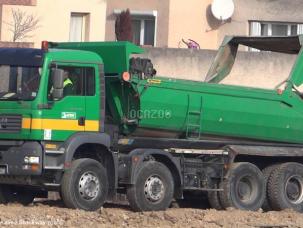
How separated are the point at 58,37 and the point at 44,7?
43.3 inches

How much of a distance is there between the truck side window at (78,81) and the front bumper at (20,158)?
1.09 m

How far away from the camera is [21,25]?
28250 millimetres

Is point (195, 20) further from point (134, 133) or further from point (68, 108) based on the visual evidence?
point (68, 108)

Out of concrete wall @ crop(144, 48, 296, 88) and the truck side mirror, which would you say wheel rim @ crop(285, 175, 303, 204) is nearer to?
the truck side mirror

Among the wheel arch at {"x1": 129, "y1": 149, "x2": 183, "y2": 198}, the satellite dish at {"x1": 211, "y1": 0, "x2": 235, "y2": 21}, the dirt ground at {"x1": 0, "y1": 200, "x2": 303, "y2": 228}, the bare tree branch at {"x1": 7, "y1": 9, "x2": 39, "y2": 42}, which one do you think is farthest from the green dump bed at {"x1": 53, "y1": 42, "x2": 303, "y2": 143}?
the satellite dish at {"x1": 211, "y1": 0, "x2": 235, "y2": 21}

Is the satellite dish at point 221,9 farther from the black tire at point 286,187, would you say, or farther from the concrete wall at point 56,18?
the black tire at point 286,187

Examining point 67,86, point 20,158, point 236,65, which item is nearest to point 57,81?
point 67,86

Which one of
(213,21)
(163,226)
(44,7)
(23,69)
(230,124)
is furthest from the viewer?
(213,21)

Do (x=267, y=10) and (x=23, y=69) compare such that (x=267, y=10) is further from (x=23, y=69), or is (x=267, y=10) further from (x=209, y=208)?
(x=23, y=69)

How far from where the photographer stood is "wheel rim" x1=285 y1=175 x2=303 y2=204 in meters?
17.7

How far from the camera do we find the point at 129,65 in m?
15.4

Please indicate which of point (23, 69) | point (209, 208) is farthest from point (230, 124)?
point (23, 69)

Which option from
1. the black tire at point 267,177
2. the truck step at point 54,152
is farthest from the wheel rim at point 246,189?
the truck step at point 54,152

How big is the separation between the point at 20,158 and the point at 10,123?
0.63m
